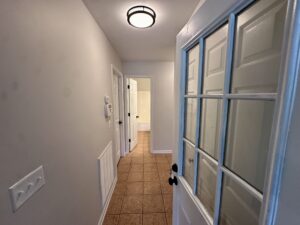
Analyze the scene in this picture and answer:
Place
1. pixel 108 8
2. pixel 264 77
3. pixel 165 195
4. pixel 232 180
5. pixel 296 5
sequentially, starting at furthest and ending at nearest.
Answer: pixel 165 195 < pixel 108 8 < pixel 232 180 < pixel 264 77 < pixel 296 5

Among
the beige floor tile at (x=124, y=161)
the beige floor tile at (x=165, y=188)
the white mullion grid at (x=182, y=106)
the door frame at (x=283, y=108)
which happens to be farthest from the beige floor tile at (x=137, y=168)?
the door frame at (x=283, y=108)

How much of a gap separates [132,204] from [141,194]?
0.78 feet

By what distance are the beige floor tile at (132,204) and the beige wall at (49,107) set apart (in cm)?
55

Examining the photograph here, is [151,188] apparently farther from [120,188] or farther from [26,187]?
[26,187]

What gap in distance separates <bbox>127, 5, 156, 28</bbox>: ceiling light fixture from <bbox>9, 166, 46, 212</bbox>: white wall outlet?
1495 mm

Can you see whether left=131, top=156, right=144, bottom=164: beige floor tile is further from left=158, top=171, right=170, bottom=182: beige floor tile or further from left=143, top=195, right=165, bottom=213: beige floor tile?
left=143, top=195, right=165, bottom=213: beige floor tile

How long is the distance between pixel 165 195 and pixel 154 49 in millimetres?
2488

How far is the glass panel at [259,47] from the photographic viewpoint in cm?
46

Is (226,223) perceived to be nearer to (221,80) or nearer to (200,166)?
(200,166)

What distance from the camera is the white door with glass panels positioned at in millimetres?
482

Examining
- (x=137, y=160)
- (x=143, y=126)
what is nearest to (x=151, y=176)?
(x=137, y=160)

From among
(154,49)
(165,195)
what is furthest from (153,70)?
(165,195)

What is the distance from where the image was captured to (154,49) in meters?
2.72

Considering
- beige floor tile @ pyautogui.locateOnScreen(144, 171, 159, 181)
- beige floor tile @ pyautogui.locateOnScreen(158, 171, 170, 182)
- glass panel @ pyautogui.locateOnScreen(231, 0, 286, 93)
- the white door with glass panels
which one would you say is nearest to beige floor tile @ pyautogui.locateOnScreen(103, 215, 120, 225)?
beige floor tile @ pyautogui.locateOnScreen(144, 171, 159, 181)
